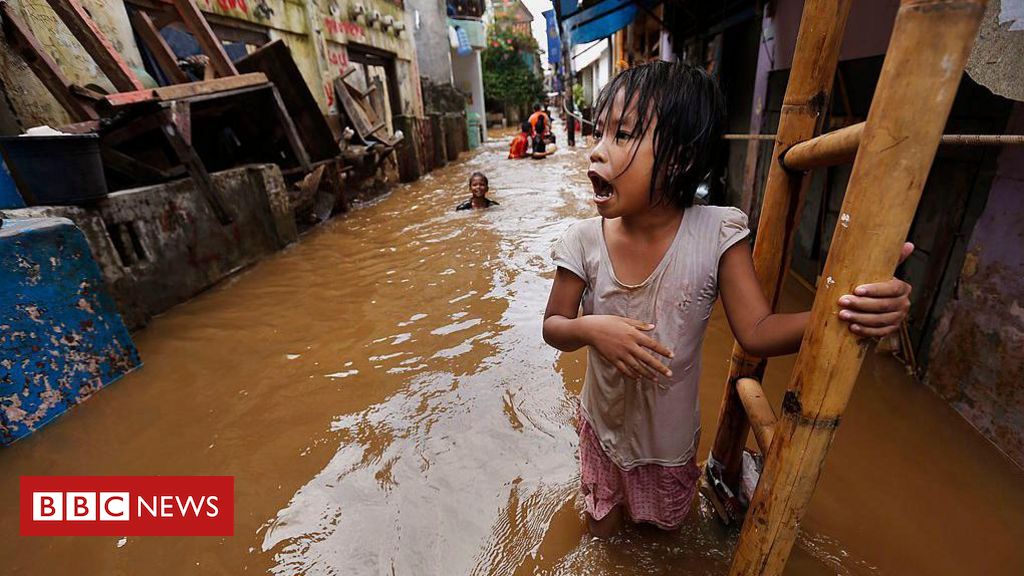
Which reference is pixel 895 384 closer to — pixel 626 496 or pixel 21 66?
pixel 626 496

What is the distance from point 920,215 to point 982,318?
812 mm

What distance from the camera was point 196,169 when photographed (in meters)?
4.24

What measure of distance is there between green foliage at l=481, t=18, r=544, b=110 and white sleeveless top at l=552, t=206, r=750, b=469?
3095 centimetres

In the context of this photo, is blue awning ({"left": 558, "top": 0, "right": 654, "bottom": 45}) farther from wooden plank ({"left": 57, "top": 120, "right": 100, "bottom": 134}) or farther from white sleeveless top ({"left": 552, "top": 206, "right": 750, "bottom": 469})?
white sleeveless top ({"left": 552, "top": 206, "right": 750, "bottom": 469})

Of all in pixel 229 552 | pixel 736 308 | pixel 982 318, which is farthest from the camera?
pixel 982 318

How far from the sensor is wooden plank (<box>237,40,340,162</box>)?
5715 mm

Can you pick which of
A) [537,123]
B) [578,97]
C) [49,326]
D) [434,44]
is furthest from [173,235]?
[578,97]

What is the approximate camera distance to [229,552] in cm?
176

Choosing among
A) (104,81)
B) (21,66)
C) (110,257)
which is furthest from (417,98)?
(110,257)

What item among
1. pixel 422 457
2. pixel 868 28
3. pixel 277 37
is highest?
pixel 277 37

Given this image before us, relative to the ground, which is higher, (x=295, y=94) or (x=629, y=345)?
(x=295, y=94)

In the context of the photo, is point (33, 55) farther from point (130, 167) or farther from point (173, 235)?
point (173, 235)

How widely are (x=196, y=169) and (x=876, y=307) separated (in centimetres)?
511

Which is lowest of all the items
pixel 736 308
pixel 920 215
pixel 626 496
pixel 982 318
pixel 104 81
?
pixel 626 496
